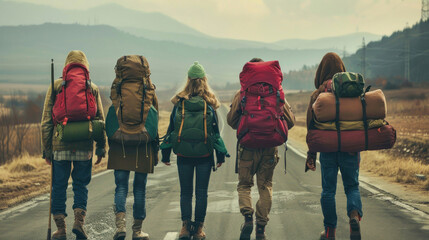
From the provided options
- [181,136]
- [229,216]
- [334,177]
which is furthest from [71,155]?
[334,177]

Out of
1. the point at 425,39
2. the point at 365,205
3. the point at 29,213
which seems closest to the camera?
the point at 29,213

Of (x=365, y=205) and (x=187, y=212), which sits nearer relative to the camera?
(x=187, y=212)

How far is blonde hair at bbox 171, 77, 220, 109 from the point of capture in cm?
638

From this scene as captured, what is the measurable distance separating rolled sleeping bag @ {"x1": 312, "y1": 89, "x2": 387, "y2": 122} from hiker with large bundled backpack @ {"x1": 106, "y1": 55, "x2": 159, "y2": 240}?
1.91 meters

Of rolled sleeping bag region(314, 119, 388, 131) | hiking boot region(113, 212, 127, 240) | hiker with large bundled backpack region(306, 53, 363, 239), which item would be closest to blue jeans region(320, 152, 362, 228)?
hiker with large bundled backpack region(306, 53, 363, 239)

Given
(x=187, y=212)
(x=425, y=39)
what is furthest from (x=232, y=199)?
(x=425, y=39)

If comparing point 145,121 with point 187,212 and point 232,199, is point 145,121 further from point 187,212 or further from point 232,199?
point 232,199

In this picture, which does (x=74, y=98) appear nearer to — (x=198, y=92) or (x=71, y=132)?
(x=71, y=132)

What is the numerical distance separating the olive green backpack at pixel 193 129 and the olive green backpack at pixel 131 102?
347mm

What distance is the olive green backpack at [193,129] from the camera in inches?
247

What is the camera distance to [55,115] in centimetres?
630

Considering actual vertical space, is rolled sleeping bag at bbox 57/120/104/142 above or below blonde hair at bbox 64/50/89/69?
below

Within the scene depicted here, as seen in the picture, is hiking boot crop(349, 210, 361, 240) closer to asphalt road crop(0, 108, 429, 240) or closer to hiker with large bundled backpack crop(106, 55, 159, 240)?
asphalt road crop(0, 108, 429, 240)

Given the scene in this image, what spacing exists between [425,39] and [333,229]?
383ft
